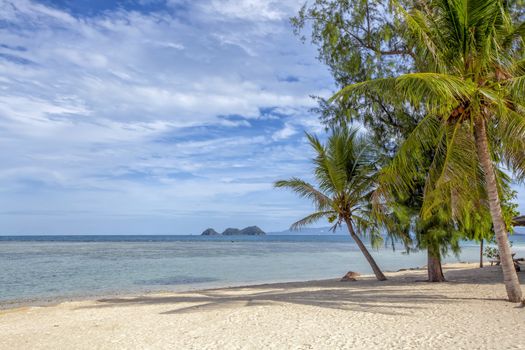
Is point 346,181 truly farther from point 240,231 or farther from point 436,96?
point 240,231

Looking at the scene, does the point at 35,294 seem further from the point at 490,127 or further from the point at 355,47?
the point at 490,127

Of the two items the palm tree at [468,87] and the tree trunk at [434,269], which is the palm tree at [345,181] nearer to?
the tree trunk at [434,269]

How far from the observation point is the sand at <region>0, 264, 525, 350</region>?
19.1 ft

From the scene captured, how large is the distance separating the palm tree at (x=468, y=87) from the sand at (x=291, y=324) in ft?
6.11

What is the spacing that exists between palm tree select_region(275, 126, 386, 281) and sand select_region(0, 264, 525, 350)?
13.4ft

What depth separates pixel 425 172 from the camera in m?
12.4

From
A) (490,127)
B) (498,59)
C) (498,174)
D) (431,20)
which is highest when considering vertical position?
(431,20)

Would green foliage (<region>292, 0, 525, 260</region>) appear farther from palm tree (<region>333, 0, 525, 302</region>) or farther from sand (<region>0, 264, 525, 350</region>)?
sand (<region>0, 264, 525, 350</region>)

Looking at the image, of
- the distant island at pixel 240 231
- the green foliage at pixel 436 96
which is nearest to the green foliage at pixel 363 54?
the green foliage at pixel 436 96

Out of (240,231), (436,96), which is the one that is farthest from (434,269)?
(240,231)

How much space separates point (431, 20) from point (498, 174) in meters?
4.96

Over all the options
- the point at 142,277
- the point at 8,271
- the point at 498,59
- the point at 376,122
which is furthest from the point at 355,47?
the point at 8,271

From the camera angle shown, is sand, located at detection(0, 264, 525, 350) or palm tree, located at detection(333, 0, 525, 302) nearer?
sand, located at detection(0, 264, 525, 350)

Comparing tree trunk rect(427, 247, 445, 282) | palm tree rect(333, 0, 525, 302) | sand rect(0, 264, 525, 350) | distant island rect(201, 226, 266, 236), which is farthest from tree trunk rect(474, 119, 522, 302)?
distant island rect(201, 226, 266, 236)
